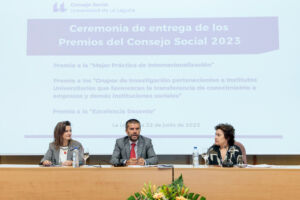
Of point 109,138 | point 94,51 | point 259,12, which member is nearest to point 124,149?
point 109,138

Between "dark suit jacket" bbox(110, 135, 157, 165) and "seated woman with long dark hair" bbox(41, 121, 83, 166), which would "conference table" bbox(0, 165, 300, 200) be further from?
"dark suit jacket" bbox(110, 135, 157, 165)

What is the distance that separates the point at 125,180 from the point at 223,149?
108cm

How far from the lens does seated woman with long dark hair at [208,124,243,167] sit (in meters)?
2.73

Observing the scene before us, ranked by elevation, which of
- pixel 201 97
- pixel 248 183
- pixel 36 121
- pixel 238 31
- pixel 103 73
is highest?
pixel 238 31

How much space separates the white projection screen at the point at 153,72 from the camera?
11.8ft

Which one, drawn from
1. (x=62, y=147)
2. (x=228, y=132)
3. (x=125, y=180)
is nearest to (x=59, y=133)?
(x=62, y=147)

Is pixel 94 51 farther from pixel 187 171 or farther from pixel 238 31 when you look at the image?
pixel 187 171

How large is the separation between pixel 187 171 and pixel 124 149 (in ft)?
3.61

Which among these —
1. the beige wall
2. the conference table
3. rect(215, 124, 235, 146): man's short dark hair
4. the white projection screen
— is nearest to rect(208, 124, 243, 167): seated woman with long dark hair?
rect(215, 124, 235, 146): man's short dark hair

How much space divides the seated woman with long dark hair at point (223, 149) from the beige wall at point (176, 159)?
3.21 ft

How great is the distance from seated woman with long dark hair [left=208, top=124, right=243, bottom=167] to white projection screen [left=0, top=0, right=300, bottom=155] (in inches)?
27.0

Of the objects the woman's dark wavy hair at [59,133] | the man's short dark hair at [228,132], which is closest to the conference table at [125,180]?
the man's short dark hair at [228,132]

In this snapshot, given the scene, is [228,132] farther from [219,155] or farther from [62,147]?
[62,147]

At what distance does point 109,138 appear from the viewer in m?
3.63
